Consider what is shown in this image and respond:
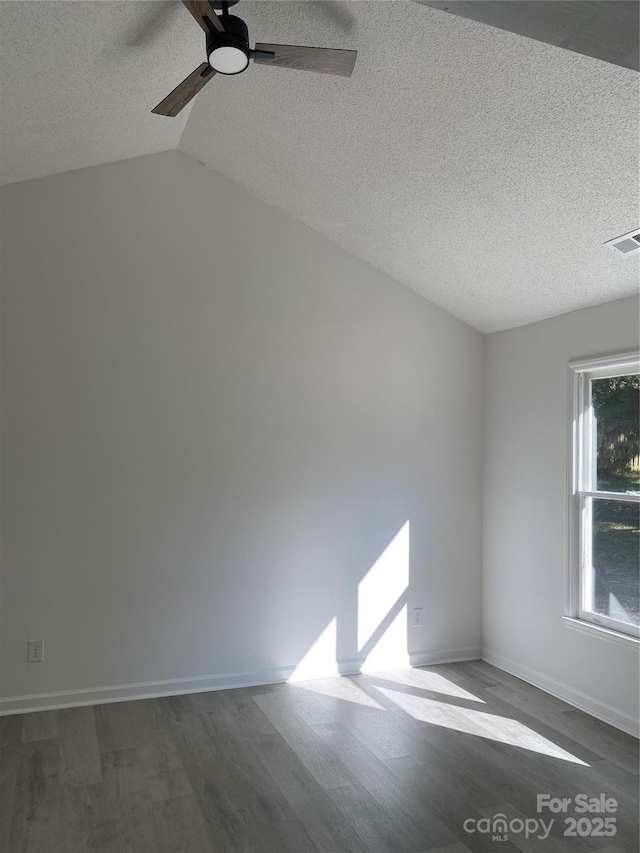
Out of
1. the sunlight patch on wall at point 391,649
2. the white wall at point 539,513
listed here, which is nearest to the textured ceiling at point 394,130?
the white wall at point 539,513

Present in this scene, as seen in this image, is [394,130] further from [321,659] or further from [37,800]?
[37,800]

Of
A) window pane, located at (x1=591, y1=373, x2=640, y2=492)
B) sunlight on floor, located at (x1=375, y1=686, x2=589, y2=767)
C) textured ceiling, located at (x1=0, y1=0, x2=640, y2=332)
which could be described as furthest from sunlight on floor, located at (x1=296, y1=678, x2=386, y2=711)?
textured ceiling, located at (x1=0, y1=0, x2=640, y2=332)

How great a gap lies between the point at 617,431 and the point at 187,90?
284 cm

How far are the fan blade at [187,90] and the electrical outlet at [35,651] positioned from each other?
279 centimetres

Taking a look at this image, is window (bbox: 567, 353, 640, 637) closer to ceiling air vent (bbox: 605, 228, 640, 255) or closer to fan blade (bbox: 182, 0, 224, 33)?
ceiling air vent (bbox: 605, 228, 640, 255)

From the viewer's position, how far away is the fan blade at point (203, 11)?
1900 mm

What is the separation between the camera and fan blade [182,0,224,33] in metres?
1.90

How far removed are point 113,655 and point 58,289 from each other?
83.2 inches

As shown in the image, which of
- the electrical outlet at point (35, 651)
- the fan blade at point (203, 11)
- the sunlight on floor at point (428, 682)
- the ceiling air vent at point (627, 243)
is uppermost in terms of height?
the fan blade at point (203, 11)

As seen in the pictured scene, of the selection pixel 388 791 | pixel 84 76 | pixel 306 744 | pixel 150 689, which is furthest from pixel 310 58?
pixel 150 689

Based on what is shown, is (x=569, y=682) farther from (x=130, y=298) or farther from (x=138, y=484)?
(x=130, y=298)

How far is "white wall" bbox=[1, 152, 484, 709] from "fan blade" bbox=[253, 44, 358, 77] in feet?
6.27

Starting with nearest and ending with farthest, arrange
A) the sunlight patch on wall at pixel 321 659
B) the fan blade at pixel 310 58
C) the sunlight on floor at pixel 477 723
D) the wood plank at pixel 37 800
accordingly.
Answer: the fan blade at pixel 310 58, the wood plank at pixel 37 800, the sunlight on floor at pixel 477 723, the sunlight patch on wall at pixel 321 659

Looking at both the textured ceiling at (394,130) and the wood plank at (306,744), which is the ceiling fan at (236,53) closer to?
the textured ceiling at (394,130)
